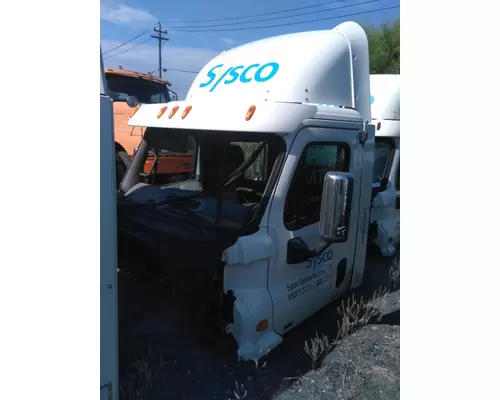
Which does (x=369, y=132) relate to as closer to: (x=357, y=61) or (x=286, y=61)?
(x=357, y=61)

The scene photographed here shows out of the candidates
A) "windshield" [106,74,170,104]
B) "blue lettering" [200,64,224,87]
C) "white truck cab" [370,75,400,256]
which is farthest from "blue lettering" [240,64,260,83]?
"windshield" [106,74,170,104]

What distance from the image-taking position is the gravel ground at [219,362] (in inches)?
112

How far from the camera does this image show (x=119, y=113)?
792 cm

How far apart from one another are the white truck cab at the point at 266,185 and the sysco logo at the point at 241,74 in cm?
1

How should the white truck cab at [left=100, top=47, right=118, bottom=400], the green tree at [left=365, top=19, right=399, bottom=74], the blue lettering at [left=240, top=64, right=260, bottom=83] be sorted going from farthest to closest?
the green tree at [left=365, top=19, right=399, bottom=74]
the blue lettering at [left=240, top=64, right=260, bottom=83]
the white truck cab at [left=100, top=47, right=118, bottom=400]

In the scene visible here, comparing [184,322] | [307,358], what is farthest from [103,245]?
[307,358]

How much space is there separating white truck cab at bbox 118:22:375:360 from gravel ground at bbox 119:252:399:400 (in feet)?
0.75

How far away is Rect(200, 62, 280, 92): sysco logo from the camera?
3.38 m

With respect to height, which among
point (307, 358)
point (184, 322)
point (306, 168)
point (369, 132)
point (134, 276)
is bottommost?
point (307, 358)

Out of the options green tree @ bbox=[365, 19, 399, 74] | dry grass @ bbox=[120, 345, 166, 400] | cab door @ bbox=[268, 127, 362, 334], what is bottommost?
dry grass @ bbox=[120, 345, 166, 400]

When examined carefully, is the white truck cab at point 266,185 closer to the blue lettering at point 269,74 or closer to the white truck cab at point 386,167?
the blue lettering at point 269,74

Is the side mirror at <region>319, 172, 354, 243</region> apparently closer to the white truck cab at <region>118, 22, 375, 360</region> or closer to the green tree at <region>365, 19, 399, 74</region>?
the white truck cab at <region>118, 22, 375, 360</region>

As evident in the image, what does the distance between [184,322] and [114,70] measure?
734cm

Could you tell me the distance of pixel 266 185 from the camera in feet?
9.96
